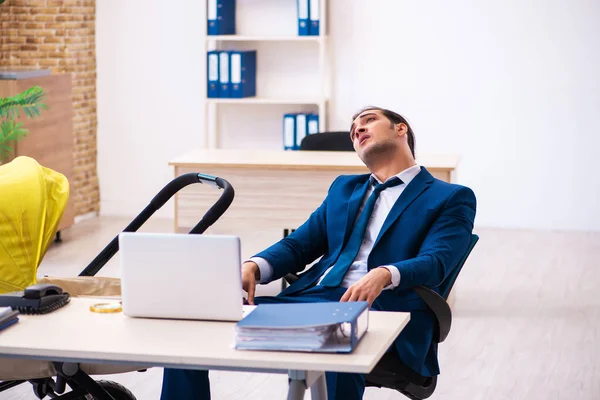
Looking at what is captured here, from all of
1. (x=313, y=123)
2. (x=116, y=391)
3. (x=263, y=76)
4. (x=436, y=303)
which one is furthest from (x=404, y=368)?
(x=263, y=76)

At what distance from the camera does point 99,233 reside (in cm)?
712

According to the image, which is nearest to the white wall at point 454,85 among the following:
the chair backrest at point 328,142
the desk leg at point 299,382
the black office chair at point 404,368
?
the chair backrest at point 328,142

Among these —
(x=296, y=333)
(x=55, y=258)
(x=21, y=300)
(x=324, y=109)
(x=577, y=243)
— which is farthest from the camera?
(x=324, y=109)

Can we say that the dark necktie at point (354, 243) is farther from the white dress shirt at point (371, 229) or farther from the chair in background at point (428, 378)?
the chair in background at point (428, 378)

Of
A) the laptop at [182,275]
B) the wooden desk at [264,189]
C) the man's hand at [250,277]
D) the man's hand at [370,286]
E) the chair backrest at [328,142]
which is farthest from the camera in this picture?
the chair backrest at [328,142]

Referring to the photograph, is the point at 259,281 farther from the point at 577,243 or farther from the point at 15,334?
the point at 577,243

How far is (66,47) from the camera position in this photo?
721 centimetres

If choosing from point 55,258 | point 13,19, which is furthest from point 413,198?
point 13,19

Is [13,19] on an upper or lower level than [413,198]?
upper

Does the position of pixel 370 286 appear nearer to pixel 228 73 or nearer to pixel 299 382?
pixel 299 382

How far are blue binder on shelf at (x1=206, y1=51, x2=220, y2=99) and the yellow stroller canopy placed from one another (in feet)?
13.4

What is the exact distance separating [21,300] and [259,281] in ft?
2.49

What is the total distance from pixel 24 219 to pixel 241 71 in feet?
14.0

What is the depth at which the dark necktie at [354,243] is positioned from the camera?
293 cm
